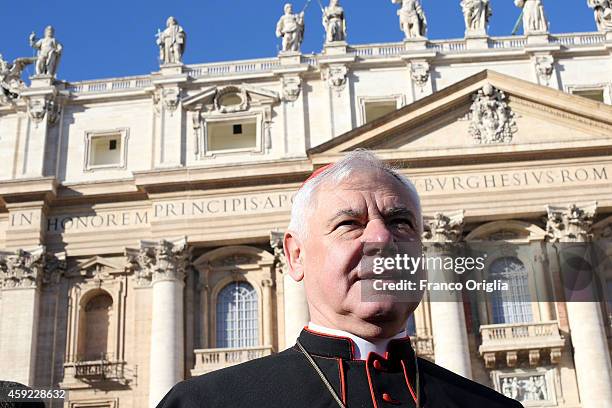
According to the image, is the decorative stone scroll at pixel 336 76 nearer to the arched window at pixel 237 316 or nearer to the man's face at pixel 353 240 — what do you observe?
the arched window at pixel 237 316


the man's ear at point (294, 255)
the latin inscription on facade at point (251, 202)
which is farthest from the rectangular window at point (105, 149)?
the man's ear at point (294, 255)

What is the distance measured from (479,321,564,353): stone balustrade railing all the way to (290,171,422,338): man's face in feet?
72.5

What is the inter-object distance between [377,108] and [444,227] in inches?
217

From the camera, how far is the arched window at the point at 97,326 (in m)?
26.5

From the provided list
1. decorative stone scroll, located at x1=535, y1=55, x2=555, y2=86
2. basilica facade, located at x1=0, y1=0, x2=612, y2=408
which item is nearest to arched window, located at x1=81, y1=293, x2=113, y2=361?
basilica facade, located at x1=0, y1=0, x2=612, y2=408

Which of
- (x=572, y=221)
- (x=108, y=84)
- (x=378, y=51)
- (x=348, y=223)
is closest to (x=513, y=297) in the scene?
(x=572, y=221)

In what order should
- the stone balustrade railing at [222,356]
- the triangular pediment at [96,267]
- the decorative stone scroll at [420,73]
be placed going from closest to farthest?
1. the stone balustrade railing at [222,356]
2. the triangular pediment at [96,267]
3. the decorative stone scroll at [420,73]

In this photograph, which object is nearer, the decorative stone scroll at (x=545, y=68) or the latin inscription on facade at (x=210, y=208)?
the latin inscription on facade at (x=210, y=208)

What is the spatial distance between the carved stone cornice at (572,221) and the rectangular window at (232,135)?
31.3ft

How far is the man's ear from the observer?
3.45 meters

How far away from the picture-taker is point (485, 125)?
27.1m

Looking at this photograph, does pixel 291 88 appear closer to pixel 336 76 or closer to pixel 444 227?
pixel 336 76

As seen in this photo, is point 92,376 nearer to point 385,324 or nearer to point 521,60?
point 521,60

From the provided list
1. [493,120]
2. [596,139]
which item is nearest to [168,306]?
[493,120]
